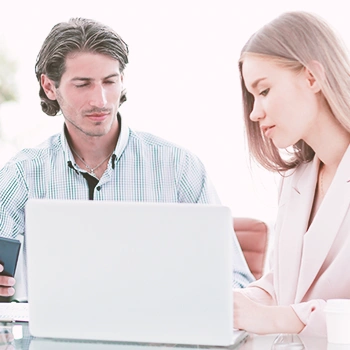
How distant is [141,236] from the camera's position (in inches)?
57.3

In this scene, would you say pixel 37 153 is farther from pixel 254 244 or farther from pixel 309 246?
pixel 309 246

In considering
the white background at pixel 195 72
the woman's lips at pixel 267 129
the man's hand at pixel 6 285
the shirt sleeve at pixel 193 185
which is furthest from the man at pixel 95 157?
the white background at pixel 195 72

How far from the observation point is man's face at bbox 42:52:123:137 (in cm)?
261

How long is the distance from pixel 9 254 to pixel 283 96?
0.81m

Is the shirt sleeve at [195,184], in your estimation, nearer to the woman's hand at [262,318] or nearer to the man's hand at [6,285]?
the man's hand at [6,285]

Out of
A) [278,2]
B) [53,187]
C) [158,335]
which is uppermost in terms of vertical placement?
[278,2]

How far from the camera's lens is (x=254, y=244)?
261cm

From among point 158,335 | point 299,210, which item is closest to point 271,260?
point 299,210

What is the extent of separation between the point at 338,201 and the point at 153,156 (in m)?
0.98

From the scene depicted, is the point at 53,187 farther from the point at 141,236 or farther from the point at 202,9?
the point at 202,9

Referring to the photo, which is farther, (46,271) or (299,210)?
(299,210)

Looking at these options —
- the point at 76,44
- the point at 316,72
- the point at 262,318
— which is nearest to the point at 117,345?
the point at 262,318

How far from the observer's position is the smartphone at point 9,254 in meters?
1.85

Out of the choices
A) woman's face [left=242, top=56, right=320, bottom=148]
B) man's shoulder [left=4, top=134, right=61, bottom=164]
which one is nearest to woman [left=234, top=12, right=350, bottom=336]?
woman's face [left=242, top=56, right=320, bottom=148]
